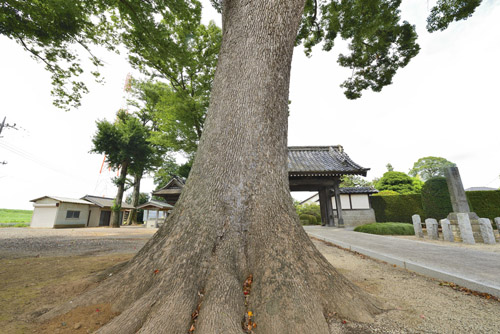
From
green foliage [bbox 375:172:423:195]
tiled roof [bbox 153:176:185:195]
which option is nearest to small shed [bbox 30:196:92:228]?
tiled roof [bbox 153:176:185:195]

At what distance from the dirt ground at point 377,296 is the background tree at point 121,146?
17.6m

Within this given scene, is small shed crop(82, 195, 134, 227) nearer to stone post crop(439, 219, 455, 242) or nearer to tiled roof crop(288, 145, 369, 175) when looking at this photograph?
tiled roof crop(288, 145, 369, 175)

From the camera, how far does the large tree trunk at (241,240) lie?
1.30m

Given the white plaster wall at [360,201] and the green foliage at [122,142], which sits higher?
the green foliage at [122,142]

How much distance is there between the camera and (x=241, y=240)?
5.47 ft

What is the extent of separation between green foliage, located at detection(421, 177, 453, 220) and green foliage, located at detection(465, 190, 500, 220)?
265 centimetres

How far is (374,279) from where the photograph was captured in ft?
8.46

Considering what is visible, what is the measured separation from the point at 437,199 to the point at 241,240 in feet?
45.7

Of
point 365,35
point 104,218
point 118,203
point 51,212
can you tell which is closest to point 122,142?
point 118,203

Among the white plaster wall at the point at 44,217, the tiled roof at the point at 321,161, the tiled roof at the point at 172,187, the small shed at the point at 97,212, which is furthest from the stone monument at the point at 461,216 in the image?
the white plaster wall at the point at 44,217

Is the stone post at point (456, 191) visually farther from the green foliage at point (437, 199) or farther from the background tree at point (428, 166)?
the background tree at point (428, 166)

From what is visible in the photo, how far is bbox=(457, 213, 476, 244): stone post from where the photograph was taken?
6.09m

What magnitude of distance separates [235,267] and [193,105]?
9640mm

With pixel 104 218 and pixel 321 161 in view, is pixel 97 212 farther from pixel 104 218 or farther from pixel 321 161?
pixel 321 161
